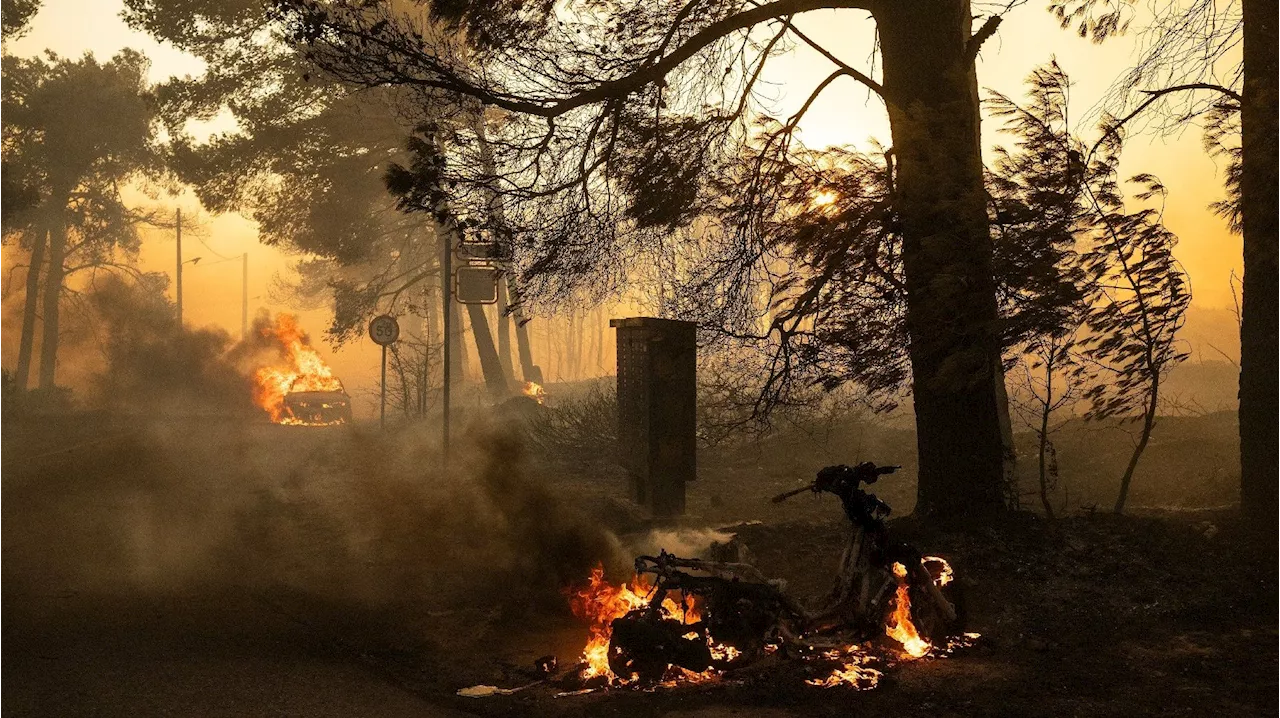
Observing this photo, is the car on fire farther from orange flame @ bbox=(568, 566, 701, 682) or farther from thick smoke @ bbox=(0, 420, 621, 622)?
orange flame @ bbox=(568, 566, 701, 682)

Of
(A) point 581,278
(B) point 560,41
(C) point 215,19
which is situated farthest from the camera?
(C) point 215,19

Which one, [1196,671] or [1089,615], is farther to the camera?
[1089,615]

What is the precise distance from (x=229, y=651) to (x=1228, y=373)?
41.9 meters

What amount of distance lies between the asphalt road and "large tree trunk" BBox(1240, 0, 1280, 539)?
6.72 metres

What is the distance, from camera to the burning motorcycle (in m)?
6.43

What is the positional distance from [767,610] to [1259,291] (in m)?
5.00

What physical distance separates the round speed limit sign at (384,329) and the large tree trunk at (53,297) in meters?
29.7

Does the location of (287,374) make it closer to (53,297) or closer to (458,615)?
(53,297)

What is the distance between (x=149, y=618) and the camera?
27.2 feet

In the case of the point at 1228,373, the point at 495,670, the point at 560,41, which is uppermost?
the point at 560,41

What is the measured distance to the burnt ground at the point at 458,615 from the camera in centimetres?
611

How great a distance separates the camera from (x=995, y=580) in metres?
8.25

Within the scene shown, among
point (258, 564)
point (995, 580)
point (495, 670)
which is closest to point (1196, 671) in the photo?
point (995, 580)

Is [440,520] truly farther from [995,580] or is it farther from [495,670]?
[995,580]
